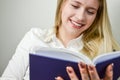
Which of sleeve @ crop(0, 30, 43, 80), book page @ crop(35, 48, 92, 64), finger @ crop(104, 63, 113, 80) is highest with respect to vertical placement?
book page @ crop(35, 48, 92, 64)

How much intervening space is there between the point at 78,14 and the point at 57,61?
0.39 m

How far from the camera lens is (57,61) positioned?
2.87 feet

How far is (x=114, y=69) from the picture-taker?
99 centimetres

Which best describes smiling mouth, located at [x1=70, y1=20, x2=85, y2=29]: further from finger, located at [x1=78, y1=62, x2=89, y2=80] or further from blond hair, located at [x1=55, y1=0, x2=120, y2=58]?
finger, located at [x1=78, y1=62, x2=89, y2=80]

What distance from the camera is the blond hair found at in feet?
4.10

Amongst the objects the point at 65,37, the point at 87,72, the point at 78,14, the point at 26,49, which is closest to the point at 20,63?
the point at 26,49

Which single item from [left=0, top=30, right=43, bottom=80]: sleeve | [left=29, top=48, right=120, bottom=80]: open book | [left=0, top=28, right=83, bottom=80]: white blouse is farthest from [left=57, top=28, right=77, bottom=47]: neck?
[left=29, top=48, right=120, bottom=80]: open book

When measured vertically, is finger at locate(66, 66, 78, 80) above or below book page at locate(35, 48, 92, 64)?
below

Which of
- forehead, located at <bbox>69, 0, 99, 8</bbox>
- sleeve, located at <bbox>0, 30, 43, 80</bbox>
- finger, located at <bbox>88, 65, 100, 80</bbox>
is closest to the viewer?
finger, located at <bbox>88, 65, 100, 80</bbox>

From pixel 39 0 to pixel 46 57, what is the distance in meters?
0.68

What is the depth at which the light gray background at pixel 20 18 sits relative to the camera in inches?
58.7

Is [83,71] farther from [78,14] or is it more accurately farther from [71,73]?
[78,14]

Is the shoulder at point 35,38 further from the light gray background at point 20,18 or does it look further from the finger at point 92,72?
the finger at point 92,72

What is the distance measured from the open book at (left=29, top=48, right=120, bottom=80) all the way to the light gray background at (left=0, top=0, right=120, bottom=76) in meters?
0.59
